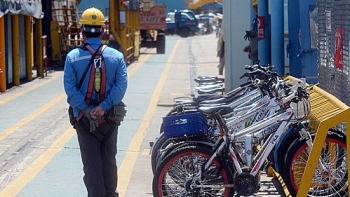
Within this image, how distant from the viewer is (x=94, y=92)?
603 centimetres

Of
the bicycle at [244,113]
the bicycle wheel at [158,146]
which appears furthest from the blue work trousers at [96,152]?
the bicycle wheel at [158,146]

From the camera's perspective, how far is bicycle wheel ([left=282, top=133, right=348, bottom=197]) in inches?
243

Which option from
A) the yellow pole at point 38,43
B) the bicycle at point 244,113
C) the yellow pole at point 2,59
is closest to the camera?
the bicycle at point 244,113

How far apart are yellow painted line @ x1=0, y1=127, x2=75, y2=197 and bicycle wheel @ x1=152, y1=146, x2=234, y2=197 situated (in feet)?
6.32

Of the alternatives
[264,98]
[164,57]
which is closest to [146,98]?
[264,98]

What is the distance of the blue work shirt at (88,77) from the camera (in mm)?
5918

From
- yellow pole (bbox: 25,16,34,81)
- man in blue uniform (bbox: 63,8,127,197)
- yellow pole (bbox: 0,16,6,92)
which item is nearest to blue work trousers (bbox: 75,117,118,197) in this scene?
man in blue uniform (bbox: 63,8,127,197)

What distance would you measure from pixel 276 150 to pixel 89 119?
1.79 m

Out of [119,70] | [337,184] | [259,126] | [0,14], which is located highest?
[0,14]

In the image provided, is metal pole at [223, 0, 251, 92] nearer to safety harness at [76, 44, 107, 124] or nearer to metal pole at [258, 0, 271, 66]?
metal pole at [258, 0, 271, 66]

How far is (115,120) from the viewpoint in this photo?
607 centimetres

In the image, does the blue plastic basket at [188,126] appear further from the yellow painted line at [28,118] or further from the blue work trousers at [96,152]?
the yellow painted line at [28,118]

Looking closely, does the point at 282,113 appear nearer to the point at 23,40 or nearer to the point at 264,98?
the point at 264,98

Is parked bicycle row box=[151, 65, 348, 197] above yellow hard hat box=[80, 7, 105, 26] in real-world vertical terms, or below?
below
